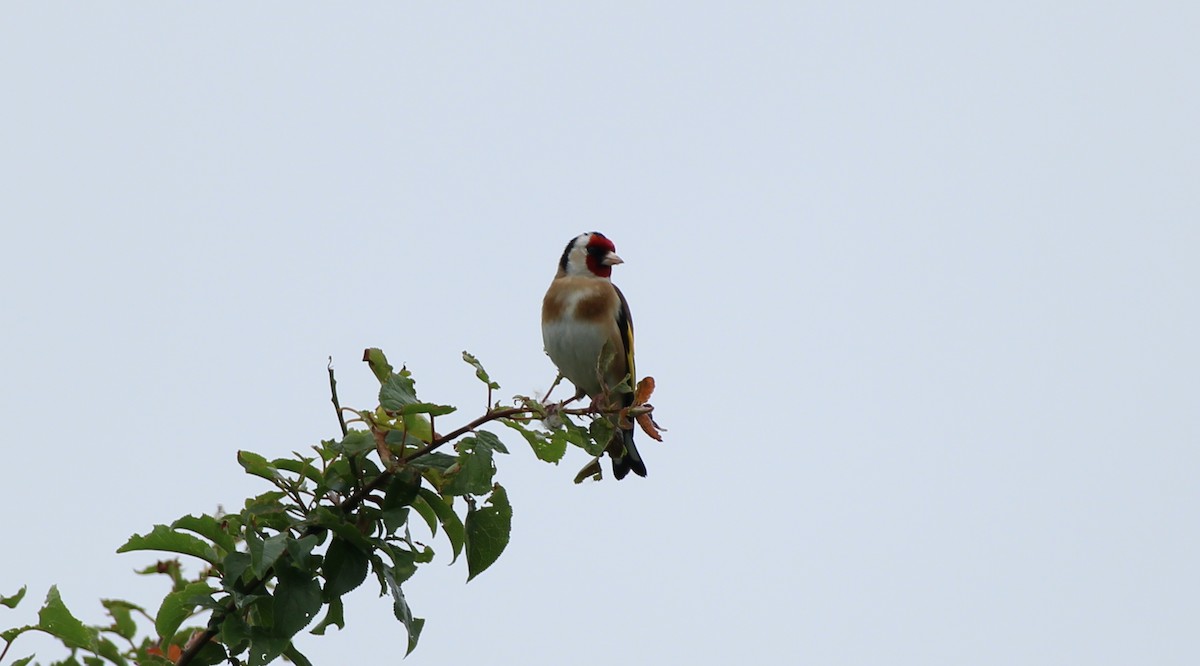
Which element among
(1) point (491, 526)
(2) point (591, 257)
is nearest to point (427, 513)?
(1) point (491, 526)

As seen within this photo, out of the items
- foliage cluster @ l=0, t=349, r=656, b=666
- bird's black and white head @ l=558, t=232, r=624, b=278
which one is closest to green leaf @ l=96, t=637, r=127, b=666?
foliage cluster @ l=0, t=349, r=656, b=666

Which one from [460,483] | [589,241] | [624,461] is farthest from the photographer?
[589,241]

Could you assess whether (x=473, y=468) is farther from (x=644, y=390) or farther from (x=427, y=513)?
(x=644, y=390)

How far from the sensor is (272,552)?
2.94m

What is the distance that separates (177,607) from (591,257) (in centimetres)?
522

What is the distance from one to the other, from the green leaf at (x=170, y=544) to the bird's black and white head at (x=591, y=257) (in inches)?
197

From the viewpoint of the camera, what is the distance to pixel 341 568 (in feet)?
10.3

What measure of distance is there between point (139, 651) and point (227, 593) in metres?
0.41

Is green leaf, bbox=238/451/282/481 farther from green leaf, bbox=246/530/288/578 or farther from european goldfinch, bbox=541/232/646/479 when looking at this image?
european goldfinch, bbox=541/232/646/479

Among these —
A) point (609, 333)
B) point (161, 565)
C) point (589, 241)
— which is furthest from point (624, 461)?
point (161, 565)

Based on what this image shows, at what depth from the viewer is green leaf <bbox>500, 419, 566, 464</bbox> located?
134 inches

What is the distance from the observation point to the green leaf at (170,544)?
313 cm

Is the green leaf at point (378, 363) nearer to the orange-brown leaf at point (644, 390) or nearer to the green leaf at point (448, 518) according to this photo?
the green leaf at point (448, 518)

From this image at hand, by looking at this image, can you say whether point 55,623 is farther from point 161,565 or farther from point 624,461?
point 624,461
